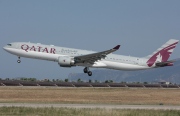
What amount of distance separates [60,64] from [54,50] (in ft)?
8.90

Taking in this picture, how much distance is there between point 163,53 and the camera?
84.6 m

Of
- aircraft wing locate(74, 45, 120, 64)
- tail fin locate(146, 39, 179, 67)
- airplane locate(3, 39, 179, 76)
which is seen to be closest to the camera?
airplane locate(3, 39, 179, 76)

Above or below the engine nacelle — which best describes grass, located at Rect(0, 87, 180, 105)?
below

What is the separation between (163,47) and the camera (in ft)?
285

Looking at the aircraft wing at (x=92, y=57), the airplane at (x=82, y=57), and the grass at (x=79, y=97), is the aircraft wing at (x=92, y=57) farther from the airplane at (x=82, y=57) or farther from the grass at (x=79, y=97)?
the grass at (x=79, y=97)

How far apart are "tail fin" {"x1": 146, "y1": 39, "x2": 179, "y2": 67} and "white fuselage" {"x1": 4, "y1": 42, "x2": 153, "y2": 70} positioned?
2.03m

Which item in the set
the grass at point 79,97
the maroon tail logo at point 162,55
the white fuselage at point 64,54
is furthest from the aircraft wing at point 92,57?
the maroon tail logo at point 162,55

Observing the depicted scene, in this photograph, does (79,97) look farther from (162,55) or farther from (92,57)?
(162,55)

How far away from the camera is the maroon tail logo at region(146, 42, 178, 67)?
262ft

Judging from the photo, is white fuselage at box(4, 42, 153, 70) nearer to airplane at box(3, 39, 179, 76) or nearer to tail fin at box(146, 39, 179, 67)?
airplane at box(3, 39, 179, 76)

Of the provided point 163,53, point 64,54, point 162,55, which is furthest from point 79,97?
point 163,53

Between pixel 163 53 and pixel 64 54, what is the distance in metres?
22.8

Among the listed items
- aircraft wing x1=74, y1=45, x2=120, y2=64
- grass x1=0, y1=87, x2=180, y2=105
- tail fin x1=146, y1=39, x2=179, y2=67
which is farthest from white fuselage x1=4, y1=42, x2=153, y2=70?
grass x1=0, y1=87, x2=180, y2=105

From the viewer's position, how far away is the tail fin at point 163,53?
8075 centimetres
